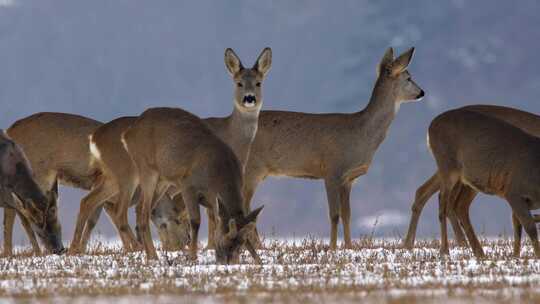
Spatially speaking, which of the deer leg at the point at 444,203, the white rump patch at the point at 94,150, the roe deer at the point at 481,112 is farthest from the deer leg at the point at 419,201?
the white rump patch at the point at 94,150

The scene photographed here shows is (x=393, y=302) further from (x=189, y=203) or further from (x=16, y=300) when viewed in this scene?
(x=189, y=203)

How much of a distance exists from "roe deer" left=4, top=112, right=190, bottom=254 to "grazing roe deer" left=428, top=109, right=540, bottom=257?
563 cm

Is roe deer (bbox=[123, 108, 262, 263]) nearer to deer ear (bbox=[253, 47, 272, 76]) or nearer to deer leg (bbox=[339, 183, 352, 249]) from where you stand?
deer ear (bbox=[253, 47, 272, 76])

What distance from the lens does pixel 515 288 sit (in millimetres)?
9836

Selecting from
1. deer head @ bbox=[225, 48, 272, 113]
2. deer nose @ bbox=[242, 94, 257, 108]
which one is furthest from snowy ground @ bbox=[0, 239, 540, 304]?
deer head @ bbox=[225, 48, 272, 113]

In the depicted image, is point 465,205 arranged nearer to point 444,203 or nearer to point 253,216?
point 444,203

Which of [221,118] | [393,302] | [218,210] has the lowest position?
Answer: [393,302]

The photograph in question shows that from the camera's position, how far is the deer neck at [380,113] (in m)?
18.2

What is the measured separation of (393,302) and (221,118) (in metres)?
9.49

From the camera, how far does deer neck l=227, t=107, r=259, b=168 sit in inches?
651

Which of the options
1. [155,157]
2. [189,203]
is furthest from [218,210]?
[155,157]

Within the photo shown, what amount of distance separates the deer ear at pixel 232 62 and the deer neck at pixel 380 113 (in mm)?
2731

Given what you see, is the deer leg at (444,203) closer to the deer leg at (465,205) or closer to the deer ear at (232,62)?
the deer leg at (465,205)

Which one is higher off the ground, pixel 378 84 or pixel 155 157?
pixel 378 84
